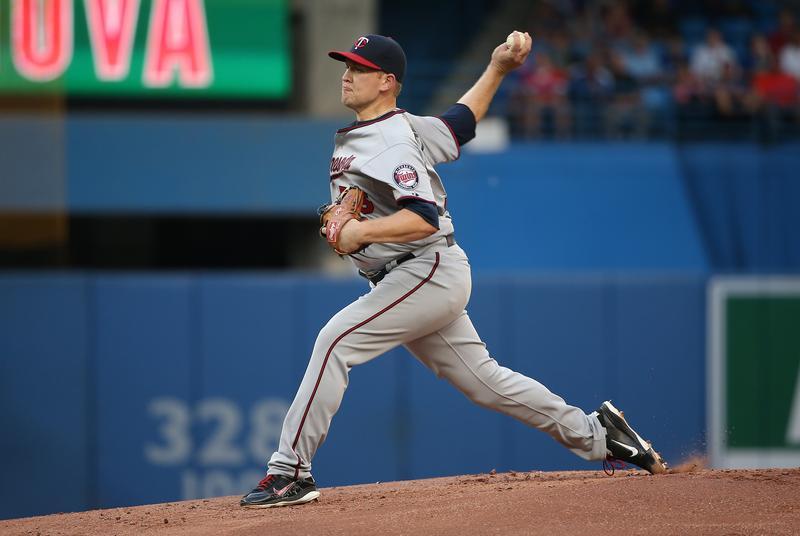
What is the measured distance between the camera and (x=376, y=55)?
4047 mm

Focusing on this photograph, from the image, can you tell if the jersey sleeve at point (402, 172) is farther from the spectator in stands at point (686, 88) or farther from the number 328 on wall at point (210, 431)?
the spectator in stands at point (686, 88)

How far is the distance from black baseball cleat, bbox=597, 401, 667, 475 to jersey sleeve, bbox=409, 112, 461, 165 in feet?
3.67

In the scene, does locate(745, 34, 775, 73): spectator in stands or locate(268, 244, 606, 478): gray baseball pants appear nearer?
locate(268, 244, 606, 478): gray baseball pants

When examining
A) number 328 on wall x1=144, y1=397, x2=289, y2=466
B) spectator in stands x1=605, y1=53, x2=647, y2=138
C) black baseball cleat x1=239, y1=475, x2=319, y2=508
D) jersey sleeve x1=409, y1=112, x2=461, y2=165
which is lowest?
number 328 on wall x1=144, y1=397, x2=289, y2=466

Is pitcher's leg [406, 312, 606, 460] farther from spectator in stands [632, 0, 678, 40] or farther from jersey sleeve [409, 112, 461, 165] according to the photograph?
spectator in stands [632, 0, 678, 40]

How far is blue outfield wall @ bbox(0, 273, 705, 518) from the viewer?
8.43 meters

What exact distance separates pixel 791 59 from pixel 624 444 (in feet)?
26.5

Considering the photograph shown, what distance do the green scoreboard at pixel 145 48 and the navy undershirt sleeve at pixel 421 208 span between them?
696 centimetres

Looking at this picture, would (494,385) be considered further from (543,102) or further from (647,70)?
(647,70)

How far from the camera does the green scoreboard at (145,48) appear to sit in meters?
10.3

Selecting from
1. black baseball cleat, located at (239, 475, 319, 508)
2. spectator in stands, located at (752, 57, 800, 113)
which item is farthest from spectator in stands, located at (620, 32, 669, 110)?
black baseball cleat, located at (239, 475, 319, 508)

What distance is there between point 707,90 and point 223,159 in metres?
4.46

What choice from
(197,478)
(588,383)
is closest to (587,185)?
(588,383)

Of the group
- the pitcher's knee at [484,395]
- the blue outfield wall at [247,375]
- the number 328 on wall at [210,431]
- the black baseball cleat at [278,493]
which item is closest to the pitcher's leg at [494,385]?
the pitcher's knee at [484,395]
